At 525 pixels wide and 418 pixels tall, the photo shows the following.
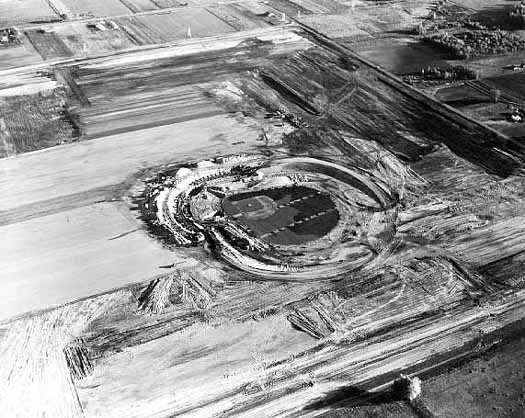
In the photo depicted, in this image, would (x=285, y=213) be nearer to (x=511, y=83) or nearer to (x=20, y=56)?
(x=511, y=83)

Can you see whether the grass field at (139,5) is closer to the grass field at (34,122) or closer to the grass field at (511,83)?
the grass field at (34,122)

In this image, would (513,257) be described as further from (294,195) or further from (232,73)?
(232,73)

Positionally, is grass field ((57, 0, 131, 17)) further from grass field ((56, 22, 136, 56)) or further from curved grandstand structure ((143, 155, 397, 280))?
curved grandstand structure ((143, 155, 397, 280))

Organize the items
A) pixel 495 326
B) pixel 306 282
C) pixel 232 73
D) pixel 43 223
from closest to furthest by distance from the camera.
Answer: pixel 495 326, pixel 306 282, pixel 43 223, pixel 232 73

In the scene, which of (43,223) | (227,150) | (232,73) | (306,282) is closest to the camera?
(306,282)

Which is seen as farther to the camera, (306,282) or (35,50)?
(35,50)

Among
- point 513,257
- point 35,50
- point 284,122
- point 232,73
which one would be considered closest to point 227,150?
point 284,122

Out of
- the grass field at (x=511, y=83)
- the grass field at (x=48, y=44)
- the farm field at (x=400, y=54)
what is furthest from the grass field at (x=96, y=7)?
the grass field at (x=511, y=83)
